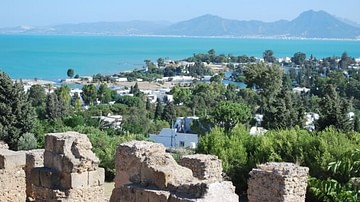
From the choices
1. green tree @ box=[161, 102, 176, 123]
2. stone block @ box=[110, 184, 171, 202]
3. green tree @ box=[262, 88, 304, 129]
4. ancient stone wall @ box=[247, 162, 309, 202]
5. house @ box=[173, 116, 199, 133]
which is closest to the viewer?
stone block @ box=[110, 184, 171, 202]

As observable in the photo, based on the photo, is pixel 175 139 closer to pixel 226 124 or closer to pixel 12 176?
pixel 226 124

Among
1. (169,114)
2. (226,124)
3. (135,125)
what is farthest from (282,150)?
(169,114)

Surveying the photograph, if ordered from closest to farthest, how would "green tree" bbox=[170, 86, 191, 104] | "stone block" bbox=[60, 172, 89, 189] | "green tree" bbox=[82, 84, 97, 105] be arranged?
"stone block" bbox=[60, 172, 89, 189] < "green tree" bbox=[170, 86, 191, 104] < "green tree" bbox=[82, 84, 97, 105]

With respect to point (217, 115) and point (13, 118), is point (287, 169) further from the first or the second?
point (217, 115)

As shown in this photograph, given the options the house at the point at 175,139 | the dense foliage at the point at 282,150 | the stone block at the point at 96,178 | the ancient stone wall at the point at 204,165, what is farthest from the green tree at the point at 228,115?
the stone block at the point at 96,178

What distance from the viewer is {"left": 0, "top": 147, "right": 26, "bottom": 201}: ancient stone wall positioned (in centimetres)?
1194

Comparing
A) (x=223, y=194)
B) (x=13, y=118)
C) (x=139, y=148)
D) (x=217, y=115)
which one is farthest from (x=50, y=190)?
(x=217, y=115)

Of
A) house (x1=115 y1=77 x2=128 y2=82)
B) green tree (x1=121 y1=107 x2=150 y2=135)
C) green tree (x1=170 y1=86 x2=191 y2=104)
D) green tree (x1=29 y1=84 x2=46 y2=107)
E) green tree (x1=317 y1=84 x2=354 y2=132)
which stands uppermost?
green tree (x1=317 y1=84 x2=354 y2=132)

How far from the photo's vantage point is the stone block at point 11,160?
1191cm

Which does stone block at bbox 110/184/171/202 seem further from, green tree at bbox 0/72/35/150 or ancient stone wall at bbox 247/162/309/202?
green tree at bbox 0/72/35/150

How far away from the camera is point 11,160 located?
1205 centimetres

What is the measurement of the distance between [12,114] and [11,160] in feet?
71.6

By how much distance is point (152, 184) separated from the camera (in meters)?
7.92

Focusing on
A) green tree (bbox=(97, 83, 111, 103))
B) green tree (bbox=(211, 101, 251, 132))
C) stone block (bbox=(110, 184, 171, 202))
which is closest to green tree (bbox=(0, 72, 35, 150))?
green tree (bbox=(211, 101, 251, 132))
